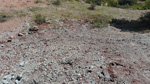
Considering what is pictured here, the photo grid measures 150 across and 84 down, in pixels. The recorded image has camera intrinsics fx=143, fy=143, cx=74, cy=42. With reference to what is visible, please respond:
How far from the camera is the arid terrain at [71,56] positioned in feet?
13.4

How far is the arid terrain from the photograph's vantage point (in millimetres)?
4074

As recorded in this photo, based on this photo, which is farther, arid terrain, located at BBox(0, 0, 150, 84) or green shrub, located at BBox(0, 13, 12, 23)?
green shrub, located at BBox(0, 13, 12, 23)

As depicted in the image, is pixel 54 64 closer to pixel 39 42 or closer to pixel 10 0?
Result: pixel 39 42

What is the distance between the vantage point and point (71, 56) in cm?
499

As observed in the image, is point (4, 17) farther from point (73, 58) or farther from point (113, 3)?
point (113, 3)

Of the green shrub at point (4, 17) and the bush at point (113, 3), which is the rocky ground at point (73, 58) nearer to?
the green shrub at point (4, 17)

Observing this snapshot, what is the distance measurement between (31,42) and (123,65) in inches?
161

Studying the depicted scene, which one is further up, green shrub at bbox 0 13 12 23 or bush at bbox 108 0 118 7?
bush at bbox 108 0 118 7

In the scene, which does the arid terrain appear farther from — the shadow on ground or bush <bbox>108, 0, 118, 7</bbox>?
bush <bbox>108, 0, 118, 7</bbox>

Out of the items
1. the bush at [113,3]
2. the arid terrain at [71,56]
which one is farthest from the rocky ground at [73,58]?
the bush at [113,3]

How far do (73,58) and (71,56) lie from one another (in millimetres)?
186

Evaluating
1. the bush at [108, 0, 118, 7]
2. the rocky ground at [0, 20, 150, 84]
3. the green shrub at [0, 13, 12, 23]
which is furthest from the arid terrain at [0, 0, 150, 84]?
the bush at [108, 0, 118, 7]

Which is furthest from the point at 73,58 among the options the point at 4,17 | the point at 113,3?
the point at 113,3

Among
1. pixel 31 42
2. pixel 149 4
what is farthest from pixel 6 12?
pixel 149 4
